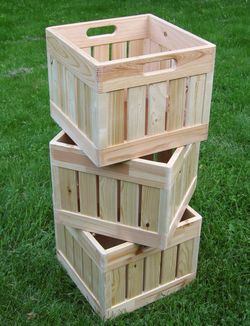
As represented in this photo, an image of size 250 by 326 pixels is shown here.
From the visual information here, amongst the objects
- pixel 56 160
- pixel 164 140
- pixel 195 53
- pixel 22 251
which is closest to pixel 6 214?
pixel 22 251

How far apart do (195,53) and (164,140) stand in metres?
0.42

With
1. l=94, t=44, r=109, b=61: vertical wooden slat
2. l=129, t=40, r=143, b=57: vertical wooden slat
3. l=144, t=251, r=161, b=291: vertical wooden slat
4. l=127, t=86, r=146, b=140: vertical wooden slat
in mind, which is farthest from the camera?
l=129, t=40, r=143, b=57: vertical wooden slat

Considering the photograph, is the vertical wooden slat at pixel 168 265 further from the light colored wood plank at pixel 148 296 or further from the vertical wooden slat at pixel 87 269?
the vertical wooden slat at pixel 87 269

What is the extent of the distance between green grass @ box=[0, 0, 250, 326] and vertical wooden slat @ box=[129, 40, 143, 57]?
1.09 meters

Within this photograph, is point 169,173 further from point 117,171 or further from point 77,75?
point 77,75

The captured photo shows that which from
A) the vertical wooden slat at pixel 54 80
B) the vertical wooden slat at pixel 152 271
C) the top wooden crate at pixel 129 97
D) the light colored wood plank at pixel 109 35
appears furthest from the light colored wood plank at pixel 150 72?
the vertical wooden slat at pixel 152 271

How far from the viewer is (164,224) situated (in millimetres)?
2539

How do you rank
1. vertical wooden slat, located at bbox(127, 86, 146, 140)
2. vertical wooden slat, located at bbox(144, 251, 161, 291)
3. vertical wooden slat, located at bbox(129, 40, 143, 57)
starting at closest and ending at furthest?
vertical wooden slat, located at bbox(127, 86, 146, 140) < vertical wooden slat, located at bbox(144, 251, 161, 291) < vertical wooden slat, located at bbox(129, 40, 143, 57)

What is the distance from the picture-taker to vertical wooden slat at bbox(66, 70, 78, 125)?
2.44 meters

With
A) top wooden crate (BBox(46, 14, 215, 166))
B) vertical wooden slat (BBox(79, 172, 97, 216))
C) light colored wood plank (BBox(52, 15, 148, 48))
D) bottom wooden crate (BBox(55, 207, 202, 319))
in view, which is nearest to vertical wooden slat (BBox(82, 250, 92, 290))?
bottom wooden crate (BBox(55, 207, 202, 319))

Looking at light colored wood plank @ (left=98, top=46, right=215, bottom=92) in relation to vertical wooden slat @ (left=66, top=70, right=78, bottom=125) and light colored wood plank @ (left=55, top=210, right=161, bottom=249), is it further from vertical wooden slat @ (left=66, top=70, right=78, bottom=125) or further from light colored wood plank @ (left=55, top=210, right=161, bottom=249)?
light colored wood plank @ (left=55, top=210, right=161, bottom=249)

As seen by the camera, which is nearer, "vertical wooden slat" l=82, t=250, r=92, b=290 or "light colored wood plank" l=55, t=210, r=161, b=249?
"light colored wood plank" l=55, t=210, r=161, b=249

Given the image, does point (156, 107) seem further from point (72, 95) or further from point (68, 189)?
point (68, 189)

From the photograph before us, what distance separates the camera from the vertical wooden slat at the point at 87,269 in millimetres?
2797
